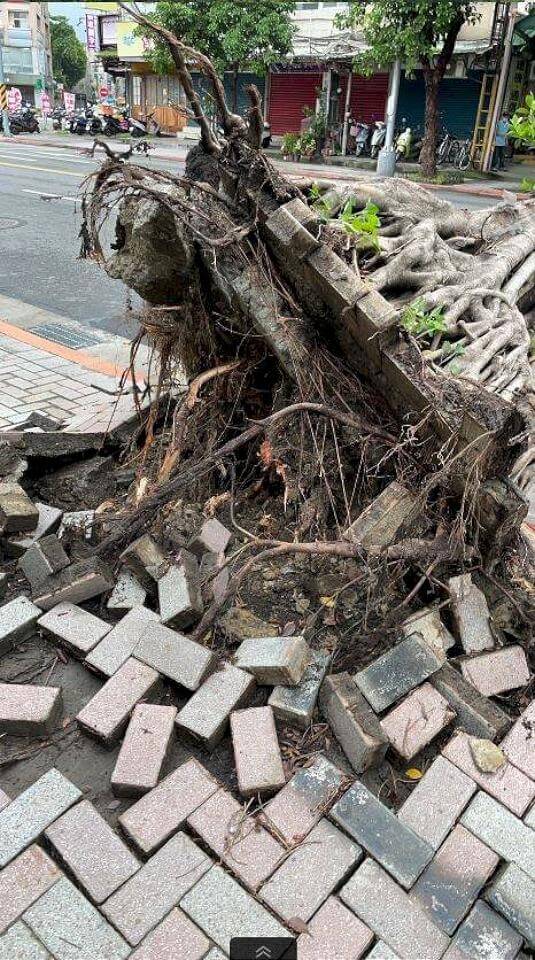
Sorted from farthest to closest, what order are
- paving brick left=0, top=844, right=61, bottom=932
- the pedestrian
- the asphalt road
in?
the pedestrian, the asphalt road, paving brick left=0, top=844, right=61, bottom=932

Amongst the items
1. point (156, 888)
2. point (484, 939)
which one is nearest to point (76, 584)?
point (156, 888)

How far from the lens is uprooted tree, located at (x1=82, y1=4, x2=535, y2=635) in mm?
3227

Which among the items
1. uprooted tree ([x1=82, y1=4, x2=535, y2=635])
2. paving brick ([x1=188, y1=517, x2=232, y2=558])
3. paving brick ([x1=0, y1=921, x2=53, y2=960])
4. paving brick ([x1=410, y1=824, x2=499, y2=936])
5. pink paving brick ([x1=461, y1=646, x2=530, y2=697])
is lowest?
paving brick ([x1=0, y1=921, x2=53, y2=960])

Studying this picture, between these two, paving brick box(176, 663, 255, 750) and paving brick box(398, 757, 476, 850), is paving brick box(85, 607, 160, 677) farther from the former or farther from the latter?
paving brick box(398, 757, 476, 850)

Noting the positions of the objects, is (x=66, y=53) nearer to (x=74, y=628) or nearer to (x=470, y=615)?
(x=74, y=628)

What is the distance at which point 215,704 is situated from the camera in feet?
9.31

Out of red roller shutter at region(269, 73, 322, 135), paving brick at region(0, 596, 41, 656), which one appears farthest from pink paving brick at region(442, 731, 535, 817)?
red roller shutter at region(269, 73, 322, 135)

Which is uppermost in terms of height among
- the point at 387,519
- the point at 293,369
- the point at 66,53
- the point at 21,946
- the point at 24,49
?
the point at 66,53

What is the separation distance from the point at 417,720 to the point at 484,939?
751 millimetres

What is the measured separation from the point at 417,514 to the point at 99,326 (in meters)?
6.23

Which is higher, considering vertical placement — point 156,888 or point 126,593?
point 126,593

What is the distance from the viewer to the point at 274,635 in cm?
319

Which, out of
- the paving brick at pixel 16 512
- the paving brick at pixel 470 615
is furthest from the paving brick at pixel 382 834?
the paving brick at pixel 16 512

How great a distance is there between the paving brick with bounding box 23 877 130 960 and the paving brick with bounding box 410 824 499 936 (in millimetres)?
975
